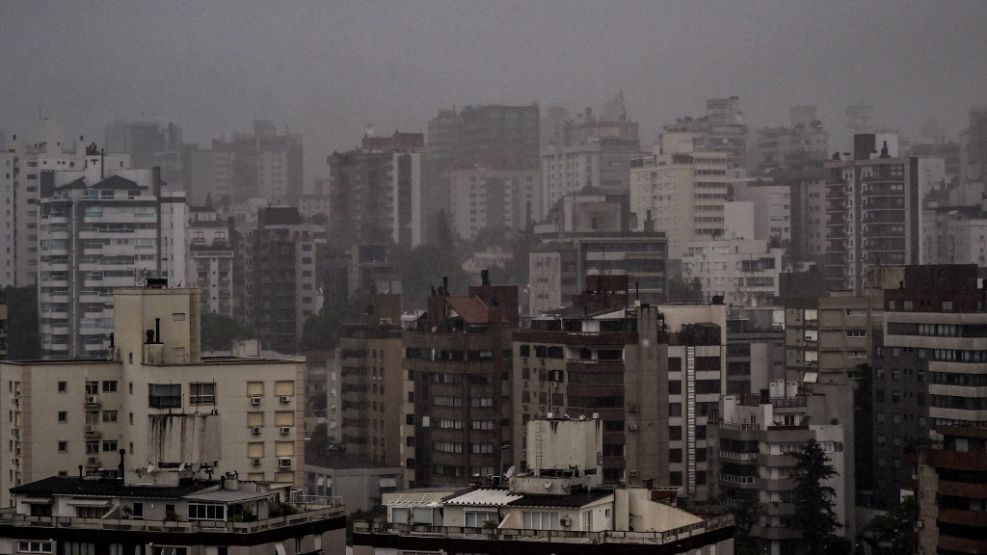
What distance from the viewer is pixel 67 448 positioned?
42906 mm

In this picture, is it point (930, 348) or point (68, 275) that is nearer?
point (930, 348)

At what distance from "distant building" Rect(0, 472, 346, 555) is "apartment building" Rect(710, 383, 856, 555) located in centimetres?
2272

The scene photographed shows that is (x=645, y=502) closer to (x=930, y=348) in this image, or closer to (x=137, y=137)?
(x=930, y=348)

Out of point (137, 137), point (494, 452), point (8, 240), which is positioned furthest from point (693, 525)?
point (137, 137)

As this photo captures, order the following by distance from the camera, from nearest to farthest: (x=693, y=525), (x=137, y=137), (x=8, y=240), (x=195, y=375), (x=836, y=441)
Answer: (x=693, y=525)
(x=195, y=375)
(x=836, y=441)
(x=8, y=240)
(x=137, y=137)

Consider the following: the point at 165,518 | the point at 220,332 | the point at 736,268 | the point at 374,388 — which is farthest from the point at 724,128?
the point at 165,518

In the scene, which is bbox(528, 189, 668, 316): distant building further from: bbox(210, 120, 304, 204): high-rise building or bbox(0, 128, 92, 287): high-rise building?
bbox(210, 120, 304, 204): high-rise building

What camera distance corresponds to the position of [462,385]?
211 feet

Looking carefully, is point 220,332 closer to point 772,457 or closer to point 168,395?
point 772,457

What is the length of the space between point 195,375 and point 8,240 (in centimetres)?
7522

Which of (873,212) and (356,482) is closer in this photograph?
(356,482)

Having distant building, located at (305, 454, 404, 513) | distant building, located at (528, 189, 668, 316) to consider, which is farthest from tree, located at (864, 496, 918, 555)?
distant building, located at (528, 189, 668, 316)

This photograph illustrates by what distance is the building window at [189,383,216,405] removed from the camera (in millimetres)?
42062

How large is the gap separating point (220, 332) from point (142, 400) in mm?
60206
